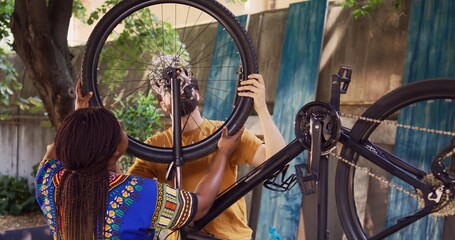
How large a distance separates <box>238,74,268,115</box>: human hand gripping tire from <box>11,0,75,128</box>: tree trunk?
1.82 meters

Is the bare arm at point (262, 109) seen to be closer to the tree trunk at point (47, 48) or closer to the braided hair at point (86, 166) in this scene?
the braided hair at point (86, 166)

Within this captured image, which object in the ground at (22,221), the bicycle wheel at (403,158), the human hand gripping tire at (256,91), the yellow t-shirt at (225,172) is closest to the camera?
the human hand gripping tire at (256,91)

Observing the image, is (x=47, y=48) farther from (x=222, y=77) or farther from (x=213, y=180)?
(x=213, y=180)

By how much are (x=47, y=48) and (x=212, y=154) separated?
1681mm

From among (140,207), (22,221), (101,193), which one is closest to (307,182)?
(140,207)

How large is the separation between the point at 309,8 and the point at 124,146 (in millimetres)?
2780

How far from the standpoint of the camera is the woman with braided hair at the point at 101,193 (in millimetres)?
1497

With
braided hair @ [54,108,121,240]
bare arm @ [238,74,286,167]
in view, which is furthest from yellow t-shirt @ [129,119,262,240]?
braided hair @ [54,108,121,240]

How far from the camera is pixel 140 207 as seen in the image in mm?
1540

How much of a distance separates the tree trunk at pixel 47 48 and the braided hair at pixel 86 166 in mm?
1857

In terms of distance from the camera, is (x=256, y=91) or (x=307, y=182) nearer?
(x=307, y=182)

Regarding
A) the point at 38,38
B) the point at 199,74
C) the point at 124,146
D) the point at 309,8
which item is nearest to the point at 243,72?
the point at 124,146

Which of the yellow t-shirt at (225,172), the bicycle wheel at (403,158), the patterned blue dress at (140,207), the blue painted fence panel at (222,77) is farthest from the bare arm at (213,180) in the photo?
the blue painted fence panel at (222,77)

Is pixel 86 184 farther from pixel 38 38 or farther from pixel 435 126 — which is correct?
pixel 435 126
